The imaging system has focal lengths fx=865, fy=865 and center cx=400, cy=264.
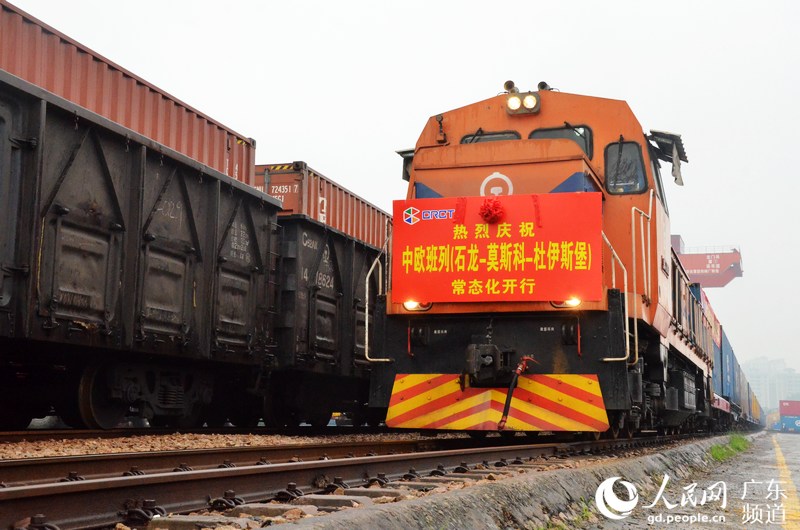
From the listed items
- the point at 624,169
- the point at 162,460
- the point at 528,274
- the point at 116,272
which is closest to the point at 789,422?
the point at 624,169

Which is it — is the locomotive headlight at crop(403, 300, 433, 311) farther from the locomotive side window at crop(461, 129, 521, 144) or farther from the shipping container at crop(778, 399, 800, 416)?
the shipping container at crop(778, 399, 800, 416)

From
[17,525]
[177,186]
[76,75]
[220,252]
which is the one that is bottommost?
[17,525]

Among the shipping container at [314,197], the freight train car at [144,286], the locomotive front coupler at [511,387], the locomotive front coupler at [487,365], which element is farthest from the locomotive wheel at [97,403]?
the shipping container at [314,197]

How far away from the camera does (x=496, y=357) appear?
7582mm

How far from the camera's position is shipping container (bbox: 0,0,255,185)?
785 cm

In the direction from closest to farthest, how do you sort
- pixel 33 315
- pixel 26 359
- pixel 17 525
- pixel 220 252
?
pixel 17 525, pixel 33 315, pixel 26 359, pixel 220 252

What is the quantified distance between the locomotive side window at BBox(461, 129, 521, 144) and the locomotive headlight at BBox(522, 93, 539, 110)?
0.99ft

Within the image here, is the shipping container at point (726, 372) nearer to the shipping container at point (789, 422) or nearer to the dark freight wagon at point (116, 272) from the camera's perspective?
the dark freight wagon at point (116, 272)

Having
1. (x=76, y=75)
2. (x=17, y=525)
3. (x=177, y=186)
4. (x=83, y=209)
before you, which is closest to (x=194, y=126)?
(x=177, y=186)

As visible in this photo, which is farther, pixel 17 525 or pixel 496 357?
pixel 496 357

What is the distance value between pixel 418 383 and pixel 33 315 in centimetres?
337

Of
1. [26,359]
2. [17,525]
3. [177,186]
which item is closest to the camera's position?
[17,525]

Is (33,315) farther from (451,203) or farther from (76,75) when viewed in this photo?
(451,203)

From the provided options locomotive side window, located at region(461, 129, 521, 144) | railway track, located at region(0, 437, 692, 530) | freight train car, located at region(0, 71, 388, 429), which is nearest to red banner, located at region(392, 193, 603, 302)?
freight train car, located at region(0, 71, 388, 429)
